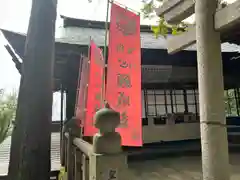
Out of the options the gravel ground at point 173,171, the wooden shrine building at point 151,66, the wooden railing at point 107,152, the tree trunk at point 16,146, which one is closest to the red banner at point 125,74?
the wooden railing at point 107,152

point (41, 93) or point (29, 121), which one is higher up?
point (41, 93)

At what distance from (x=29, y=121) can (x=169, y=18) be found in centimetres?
302

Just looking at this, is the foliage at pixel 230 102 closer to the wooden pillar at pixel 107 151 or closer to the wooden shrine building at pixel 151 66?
the wooden shrine building at pixel 151 66

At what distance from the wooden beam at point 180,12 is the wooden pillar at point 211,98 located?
227mm

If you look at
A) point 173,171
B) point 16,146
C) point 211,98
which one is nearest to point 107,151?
point 211,98

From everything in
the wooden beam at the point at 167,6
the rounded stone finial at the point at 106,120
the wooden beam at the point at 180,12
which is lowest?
the rounded stone finial at the point at 106,120

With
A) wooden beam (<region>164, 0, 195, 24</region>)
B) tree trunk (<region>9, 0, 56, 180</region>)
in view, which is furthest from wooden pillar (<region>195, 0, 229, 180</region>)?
tree trunk (<region>9, 0, 56, 180</region>)

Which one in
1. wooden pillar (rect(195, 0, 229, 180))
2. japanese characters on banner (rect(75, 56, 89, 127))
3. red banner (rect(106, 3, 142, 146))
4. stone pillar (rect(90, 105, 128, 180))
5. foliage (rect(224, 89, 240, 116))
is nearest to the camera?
wooden pillar (rect(195, 0, 229, 180))

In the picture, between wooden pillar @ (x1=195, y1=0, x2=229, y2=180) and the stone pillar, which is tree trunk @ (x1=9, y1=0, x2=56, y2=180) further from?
wooden pillar @ (x1=195, y1=0, x2=229, y2=180)

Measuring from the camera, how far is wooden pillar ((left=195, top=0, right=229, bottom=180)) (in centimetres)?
176

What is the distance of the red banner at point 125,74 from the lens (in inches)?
107

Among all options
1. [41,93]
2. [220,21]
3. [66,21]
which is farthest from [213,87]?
[66,21]

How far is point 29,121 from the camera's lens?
13.3 feet

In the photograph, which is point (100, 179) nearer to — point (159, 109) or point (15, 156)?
point (15, 156)
